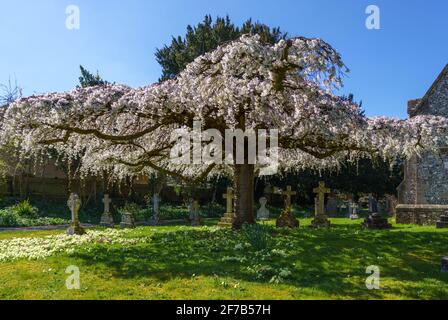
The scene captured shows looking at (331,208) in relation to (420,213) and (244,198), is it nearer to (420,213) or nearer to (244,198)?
A: (420,213)

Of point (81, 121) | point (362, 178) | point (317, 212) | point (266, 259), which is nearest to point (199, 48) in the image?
point (362, 178)

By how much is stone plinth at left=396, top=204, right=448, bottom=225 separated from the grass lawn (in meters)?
7.09

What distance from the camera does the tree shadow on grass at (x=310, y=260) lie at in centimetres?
705

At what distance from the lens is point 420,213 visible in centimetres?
1922

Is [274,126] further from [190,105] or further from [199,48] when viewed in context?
[199,48]

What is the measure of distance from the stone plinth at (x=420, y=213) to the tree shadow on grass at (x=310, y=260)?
6.62 meters

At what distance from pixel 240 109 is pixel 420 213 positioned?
10.9 m

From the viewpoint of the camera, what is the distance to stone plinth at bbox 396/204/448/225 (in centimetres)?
1876

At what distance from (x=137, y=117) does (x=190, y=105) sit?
6.74 feet

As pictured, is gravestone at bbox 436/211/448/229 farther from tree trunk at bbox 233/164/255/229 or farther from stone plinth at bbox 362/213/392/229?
tree trunk at bbox 233/164/255/229

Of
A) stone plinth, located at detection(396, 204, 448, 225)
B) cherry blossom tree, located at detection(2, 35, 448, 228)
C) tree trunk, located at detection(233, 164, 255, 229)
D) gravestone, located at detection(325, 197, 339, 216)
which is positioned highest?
cherry blossom tree, located at detection(2, 35, 448, 228)

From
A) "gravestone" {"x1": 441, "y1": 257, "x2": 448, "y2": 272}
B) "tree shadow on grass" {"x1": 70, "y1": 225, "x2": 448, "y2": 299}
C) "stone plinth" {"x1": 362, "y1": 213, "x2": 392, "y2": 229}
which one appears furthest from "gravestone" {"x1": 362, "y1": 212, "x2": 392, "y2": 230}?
"gravestone" {"x1": 441, "y1": 257, "x2": 448, "y2": 272}

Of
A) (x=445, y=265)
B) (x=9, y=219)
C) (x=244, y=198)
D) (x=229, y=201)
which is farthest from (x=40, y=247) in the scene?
(x=9, y=219)

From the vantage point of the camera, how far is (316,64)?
12.0m
